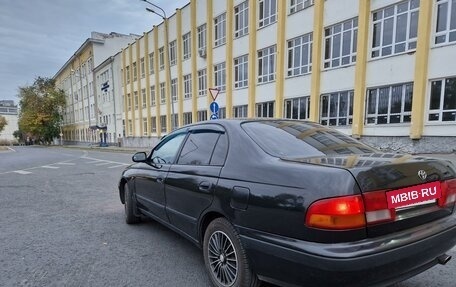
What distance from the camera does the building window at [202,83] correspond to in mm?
26047

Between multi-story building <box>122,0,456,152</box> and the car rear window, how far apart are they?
1221 cm

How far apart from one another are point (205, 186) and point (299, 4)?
58.7 feet

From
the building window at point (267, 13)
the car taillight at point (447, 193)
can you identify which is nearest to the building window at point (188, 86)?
the building window at point (267, 13)

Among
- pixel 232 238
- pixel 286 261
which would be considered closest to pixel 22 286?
→ pixel 232 238

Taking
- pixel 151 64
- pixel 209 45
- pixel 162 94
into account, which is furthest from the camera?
pixel 151 64

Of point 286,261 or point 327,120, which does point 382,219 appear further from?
point 327,120

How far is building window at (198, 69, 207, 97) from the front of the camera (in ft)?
85.5

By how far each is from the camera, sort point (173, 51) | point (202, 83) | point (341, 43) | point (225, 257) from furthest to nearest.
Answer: point (173, 51) < point (202, 83) < point (341, 43) < point (225, 257)

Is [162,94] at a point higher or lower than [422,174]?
higher

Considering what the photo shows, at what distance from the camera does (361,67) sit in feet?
49.2

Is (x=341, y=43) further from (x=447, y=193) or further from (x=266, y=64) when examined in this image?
(x=447, y=193)

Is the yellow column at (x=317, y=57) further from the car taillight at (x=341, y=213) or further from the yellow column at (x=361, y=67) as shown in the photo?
the car taillight at (x=341, y=213)

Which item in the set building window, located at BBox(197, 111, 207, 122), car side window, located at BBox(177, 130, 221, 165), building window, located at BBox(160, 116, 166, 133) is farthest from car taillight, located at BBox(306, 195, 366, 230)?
building window, located at BBox(160, 116, 166, 133)

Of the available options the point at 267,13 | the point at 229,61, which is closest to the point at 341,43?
the point at 267,13
